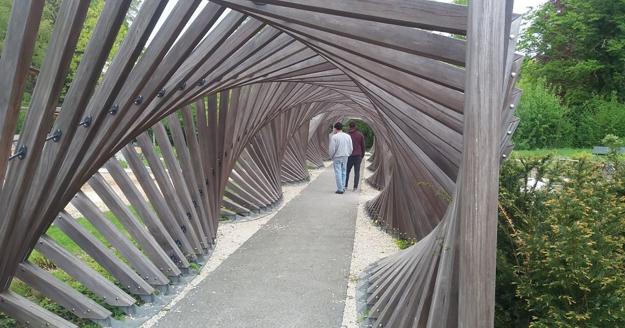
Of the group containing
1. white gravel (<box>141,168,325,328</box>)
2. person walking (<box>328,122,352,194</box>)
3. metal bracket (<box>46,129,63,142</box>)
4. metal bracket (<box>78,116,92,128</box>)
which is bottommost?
white gravel (<box>141,168,325,328</box>)

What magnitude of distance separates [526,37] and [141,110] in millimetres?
28185

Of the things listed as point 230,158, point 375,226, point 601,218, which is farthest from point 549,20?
point 601,218

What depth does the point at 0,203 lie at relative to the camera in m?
3.23

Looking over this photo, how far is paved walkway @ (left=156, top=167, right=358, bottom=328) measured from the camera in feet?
15.0

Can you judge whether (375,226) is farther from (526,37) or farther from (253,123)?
(526,37)

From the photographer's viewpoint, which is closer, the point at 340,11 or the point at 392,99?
the point at 340,11

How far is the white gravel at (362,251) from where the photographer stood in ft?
15.6

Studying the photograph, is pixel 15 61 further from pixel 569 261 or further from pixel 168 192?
pixel 168 192

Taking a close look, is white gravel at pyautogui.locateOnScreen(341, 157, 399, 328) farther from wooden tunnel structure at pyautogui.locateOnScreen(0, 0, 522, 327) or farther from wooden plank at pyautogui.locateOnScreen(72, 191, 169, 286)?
wooden plank at pyautogui.locateOnScreen(72, 191, 169, 286)

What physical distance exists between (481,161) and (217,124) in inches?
207

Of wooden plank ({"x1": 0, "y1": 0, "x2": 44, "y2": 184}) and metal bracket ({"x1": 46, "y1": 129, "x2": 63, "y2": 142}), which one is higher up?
wooden plank ({"x1": 0, "y1": 0, "x2": 44, "y2": 184})

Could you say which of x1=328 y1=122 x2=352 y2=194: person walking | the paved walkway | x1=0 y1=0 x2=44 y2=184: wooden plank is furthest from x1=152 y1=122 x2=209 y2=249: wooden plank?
x1=328 y1=122 x2=352 y2=194: person walking

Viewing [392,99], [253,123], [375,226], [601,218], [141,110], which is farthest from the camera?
[375,226]

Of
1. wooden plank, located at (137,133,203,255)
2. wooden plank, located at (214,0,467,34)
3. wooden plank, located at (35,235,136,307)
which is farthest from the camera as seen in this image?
wooden plank, located at (137,133,203,255)
